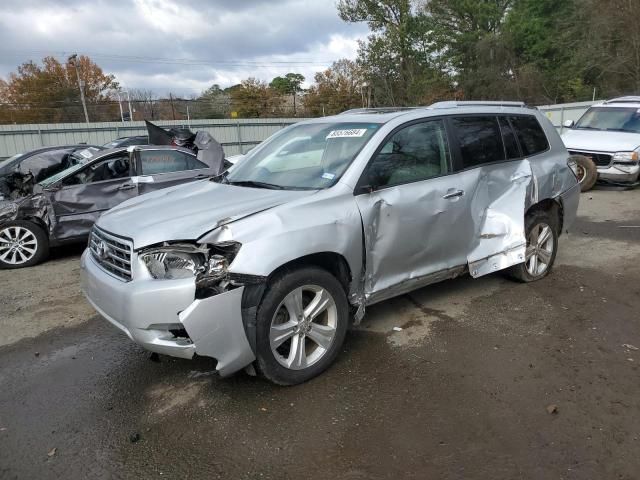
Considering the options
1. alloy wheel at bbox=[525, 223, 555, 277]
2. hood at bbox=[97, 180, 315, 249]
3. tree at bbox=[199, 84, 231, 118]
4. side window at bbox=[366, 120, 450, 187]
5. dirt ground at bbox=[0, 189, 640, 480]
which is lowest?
dirt ground at bbox=[0, 189, 640, 480]

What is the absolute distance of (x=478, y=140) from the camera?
450cm

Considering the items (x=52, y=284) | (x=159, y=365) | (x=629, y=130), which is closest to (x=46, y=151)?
(x=52, y=284)

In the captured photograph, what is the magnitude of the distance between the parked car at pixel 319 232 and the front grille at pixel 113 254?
0.01m

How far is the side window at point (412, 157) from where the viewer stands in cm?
373

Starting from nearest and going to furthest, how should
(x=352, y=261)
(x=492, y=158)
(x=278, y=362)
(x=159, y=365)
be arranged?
1. (x=278, y=362)
2. (x=352, y=261)
3. (x=159, y=365)
4. (x=492, y=158)

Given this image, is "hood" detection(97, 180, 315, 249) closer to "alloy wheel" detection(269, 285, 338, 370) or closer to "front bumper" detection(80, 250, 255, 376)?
"front bumper" detection(80, 250, 255, 376)

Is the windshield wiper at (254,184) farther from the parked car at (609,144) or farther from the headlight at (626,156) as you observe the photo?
the headlight at (626,156)

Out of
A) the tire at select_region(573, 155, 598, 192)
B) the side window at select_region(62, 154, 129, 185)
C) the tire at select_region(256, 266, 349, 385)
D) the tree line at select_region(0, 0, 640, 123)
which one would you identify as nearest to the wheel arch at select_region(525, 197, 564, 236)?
the tire at select_region(256, 266, 349, 385)

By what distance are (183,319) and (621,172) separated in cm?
1037

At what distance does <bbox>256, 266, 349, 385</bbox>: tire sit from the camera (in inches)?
121

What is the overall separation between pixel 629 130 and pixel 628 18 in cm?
2008

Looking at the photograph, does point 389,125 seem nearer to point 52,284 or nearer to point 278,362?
point 278,362

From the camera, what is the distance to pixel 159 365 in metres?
3.74

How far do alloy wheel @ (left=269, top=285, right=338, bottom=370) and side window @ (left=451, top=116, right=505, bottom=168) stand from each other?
6.11 feet
